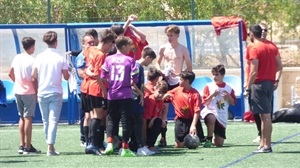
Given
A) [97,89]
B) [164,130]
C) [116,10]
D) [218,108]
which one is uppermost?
[116,10]

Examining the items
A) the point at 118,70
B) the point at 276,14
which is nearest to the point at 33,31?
the point at 118,70

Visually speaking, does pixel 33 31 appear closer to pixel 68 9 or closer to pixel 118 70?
pixel 68 9

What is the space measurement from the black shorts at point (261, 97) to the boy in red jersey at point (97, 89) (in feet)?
6.95

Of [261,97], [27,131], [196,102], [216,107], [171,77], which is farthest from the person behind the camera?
[171,77]

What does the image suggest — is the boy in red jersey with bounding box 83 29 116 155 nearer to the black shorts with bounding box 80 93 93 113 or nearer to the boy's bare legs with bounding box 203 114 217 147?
the black shorts with bounding box 80 93 93 113

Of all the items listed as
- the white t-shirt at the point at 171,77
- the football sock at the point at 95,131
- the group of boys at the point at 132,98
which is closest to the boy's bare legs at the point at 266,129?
the group of boys at the point at 132,98

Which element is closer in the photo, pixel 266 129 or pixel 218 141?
pixel 266 129

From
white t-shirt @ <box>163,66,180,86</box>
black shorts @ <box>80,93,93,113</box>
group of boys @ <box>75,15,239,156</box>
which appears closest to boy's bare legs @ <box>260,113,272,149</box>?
group of boys @ <box>75,15,239,156</box>

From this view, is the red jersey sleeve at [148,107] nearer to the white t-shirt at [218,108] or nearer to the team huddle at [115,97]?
the team huddle at [115,97]

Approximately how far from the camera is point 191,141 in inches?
539

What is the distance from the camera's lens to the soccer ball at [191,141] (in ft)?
44.9

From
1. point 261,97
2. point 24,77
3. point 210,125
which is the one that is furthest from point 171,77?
point 24,77

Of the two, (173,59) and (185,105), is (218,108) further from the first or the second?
(173,59)

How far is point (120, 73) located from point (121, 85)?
17cm
